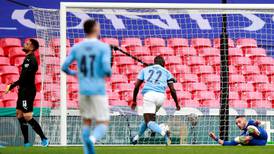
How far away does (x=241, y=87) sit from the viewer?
21.1m

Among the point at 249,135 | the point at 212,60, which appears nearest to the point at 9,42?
A: the point at 212,60

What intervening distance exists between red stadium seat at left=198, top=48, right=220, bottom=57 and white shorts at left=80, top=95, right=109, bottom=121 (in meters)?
12.9

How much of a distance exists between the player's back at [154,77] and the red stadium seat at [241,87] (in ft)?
14.6

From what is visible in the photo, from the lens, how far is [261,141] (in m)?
17.7

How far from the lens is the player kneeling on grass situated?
1759cm

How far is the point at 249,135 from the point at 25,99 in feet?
16.2

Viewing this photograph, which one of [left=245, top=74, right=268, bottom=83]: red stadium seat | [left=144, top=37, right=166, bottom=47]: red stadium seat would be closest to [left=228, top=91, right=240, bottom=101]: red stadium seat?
[left=245, top=74, right=268, bottom=83]: red stadium seat

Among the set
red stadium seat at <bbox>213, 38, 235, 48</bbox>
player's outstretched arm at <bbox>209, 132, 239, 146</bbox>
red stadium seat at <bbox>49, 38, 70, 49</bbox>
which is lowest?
player's outstretched arm at <bbox>209, 132, 239, 146</bbox>

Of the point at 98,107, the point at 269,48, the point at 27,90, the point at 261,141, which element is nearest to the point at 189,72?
the point at 269,48

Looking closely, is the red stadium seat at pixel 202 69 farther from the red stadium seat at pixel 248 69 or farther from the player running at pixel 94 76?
the player running at pixel 94 76

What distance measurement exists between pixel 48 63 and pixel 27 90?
2.88 meters

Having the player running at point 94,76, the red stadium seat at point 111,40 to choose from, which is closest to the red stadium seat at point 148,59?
the red stadium seat at point 111,40

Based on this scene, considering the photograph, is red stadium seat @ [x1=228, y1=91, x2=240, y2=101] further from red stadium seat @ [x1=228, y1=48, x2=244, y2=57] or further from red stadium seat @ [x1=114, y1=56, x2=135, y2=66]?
red stadium seat @ [x1=114, y1=56, x2=135, y2=66]

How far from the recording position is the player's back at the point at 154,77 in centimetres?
1650
